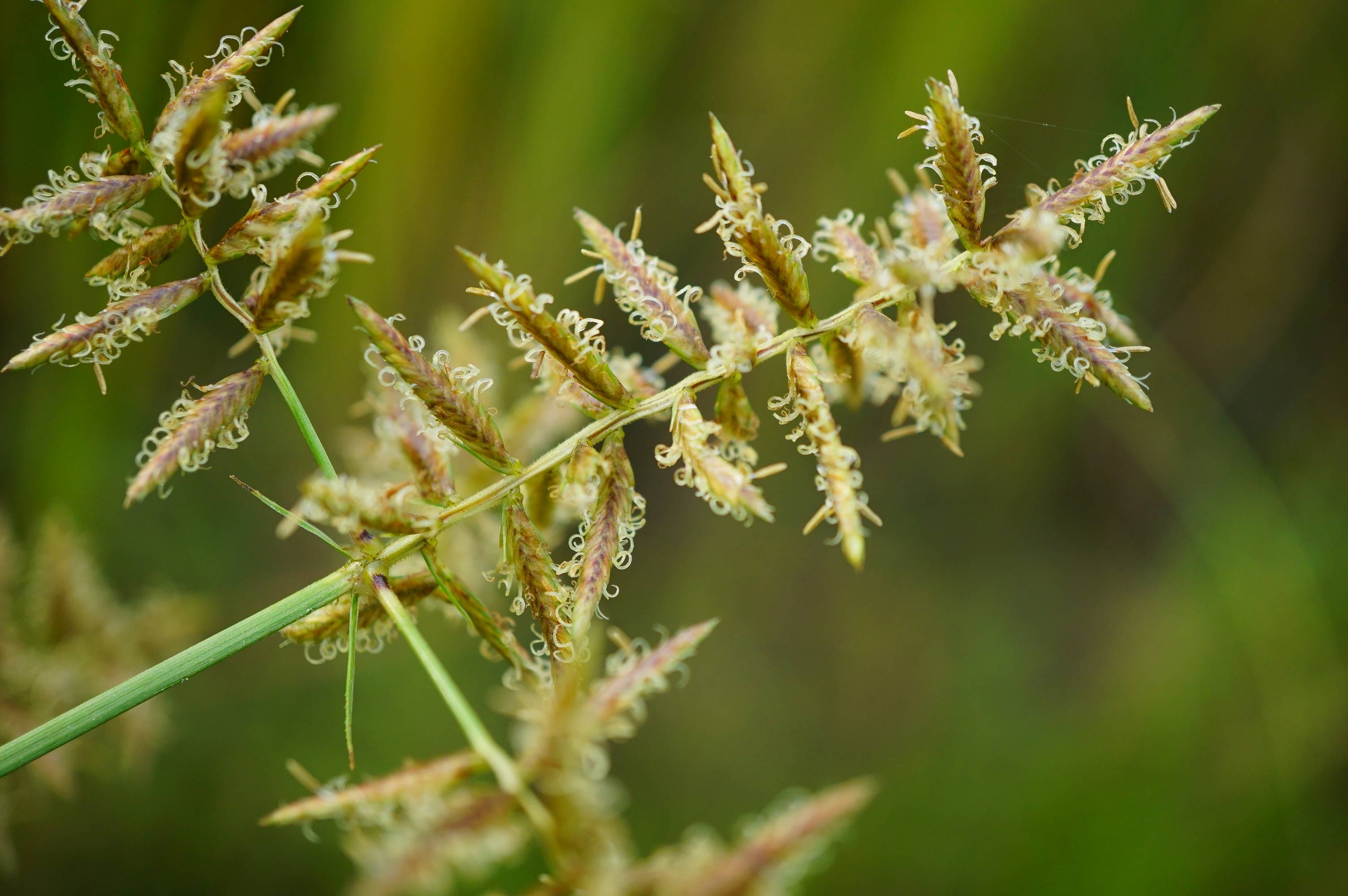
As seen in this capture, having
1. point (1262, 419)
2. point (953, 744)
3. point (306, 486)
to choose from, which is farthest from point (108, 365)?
point (1262, 419)

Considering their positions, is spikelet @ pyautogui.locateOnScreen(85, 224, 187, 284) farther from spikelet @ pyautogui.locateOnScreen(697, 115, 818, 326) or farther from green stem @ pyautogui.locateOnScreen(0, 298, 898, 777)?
spikelet @ pyautogui.locateOnScreen(697, 115, 818, 326)

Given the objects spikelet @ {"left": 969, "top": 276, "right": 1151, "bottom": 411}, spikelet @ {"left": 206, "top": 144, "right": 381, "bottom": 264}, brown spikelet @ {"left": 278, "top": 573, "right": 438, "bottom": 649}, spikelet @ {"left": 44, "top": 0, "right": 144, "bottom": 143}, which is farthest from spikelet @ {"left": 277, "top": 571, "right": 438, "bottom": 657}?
spikelet @ {"left": 969, "top": 276, "right": 1151, "bottom": 411}

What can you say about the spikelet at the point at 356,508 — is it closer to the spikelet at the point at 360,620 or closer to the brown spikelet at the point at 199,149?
the spikelet at the point at 360,620

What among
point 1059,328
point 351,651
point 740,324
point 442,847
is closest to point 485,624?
point 351,651

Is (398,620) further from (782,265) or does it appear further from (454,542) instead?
(454,542)

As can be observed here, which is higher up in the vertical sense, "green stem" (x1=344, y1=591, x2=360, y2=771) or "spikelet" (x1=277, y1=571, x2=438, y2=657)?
"spikelet" (x1=277, y1=571, x2=438, y2=657)

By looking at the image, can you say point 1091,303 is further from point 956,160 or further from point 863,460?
point 863,460
